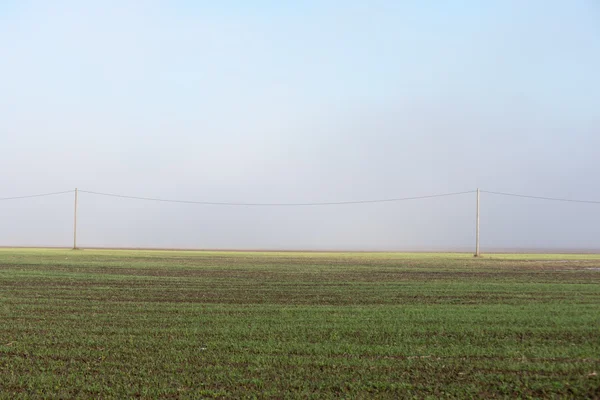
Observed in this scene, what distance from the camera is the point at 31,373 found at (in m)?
7.84

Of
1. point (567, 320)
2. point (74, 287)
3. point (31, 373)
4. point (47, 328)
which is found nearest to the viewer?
point (31, 373)

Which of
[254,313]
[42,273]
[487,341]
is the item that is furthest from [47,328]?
[42,273]

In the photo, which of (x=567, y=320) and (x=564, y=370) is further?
(x=567, y=320)

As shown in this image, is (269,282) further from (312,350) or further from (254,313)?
(312,350)

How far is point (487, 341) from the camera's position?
32.9 feet

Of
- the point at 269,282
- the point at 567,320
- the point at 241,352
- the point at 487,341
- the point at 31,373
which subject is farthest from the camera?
the point at 269,282

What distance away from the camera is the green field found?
7227mm

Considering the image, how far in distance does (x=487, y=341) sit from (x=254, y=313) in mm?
5788

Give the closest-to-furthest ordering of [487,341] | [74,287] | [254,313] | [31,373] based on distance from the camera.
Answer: [31,373]
[487,341]
[254,313]
[74,287]

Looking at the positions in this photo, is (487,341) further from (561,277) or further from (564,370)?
(561,277)

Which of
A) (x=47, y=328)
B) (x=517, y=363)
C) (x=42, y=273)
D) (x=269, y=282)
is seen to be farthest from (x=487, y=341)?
(x=42, y=273)

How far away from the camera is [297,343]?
9852 millimetres

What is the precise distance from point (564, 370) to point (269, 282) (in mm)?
14965

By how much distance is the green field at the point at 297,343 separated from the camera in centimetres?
723
